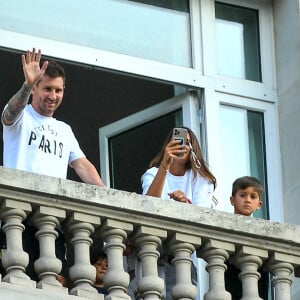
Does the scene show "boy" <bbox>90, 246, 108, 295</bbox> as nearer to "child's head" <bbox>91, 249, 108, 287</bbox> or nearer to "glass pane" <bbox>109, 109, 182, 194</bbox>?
"child's head" <bbox>91, 249, 108, 287</bbox>

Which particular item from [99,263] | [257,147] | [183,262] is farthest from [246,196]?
[257,147]

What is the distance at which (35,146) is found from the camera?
17766 millimetres

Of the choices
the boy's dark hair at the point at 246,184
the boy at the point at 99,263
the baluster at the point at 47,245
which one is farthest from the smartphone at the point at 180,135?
the baluster at the point at 47,245

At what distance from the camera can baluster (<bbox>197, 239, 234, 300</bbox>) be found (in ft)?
57.3

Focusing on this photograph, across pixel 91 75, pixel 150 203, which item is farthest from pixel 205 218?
pixel 91 75

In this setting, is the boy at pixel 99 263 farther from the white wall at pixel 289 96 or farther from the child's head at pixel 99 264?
the white wall at pixel 289 96

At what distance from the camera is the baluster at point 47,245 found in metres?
16.8

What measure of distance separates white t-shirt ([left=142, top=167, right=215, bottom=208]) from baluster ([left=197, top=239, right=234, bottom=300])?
793 millimetres

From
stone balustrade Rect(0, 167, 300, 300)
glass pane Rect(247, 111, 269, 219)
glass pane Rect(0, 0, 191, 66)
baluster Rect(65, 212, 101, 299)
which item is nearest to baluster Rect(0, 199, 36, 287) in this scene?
stone balustrade Rect(0, 167, 300, 300)

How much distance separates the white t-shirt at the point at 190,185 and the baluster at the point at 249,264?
2.42 ft

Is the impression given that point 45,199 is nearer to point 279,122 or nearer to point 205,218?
point 205,218

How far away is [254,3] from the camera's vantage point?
20.9m

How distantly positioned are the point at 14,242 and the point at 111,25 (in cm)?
396

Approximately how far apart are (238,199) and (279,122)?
2068 millimetres
